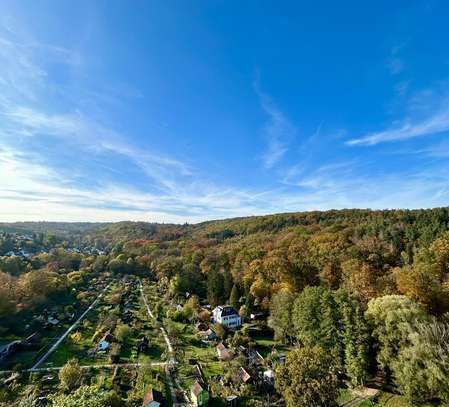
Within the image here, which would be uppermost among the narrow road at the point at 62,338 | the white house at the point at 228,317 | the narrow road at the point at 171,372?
the white house at the point at 228,317

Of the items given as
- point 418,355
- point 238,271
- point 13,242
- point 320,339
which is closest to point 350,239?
→ point 238,271

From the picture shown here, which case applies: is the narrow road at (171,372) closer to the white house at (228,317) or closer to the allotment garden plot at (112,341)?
the allotment garden plot at (112,341)

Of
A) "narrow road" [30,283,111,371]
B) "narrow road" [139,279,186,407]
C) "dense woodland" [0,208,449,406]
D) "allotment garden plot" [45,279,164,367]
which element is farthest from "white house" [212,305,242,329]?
"narrow road" [30,283,111,371]

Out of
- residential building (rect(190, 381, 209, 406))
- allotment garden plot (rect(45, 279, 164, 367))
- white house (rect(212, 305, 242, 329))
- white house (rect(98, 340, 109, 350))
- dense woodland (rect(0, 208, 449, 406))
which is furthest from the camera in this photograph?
white house (rect(212, 305, 242, 329))

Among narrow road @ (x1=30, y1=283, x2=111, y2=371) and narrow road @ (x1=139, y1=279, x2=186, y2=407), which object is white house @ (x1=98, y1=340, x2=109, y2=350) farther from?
→ narrow road @ (x1=139, y1=279, x2=186, y2=407)

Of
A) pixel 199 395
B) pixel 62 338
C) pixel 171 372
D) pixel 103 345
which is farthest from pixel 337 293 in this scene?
pixel 62 338

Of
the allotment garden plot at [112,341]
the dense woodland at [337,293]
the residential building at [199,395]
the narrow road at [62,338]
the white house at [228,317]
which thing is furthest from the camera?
the white house at [228,317]

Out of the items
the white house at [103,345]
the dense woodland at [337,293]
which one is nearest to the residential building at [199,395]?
the dense woodland at [337,293]
